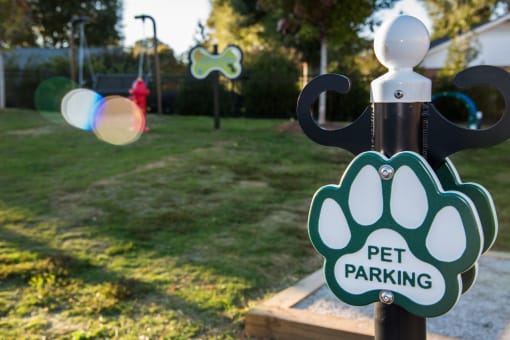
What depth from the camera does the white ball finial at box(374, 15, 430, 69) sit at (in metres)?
1.27

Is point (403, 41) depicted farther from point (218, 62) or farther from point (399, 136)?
point (218, 62)

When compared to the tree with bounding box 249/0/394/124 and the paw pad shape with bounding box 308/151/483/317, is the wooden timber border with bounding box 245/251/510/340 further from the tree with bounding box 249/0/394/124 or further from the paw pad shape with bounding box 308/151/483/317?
the tree with bounding box 249/0/394/124

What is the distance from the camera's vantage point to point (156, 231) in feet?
16.5

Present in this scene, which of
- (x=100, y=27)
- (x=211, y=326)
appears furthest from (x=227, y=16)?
(x=211, y=326)

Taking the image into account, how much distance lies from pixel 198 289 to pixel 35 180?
433cm

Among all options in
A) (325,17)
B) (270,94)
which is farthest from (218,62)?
(270,94)

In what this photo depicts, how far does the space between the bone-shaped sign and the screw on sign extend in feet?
37.1

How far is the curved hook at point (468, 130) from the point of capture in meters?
1.26

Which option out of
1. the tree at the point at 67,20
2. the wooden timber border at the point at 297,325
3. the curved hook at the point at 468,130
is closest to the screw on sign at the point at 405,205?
the curved hook at the point at 468,130

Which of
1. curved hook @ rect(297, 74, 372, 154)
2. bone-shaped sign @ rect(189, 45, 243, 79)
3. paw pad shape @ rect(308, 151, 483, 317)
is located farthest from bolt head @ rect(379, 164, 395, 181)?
bone-shaped sign @ rect(189, 45, 243, 79)

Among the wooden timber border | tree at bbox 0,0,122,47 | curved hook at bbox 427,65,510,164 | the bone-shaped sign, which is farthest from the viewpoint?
tree at bbox 0,0,122,47

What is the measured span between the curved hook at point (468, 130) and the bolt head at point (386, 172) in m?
0.13

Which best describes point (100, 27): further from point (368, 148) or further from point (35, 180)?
point (368, 148)

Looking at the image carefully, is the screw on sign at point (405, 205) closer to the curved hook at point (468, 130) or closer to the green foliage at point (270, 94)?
the curved hook at point (468, 130)
